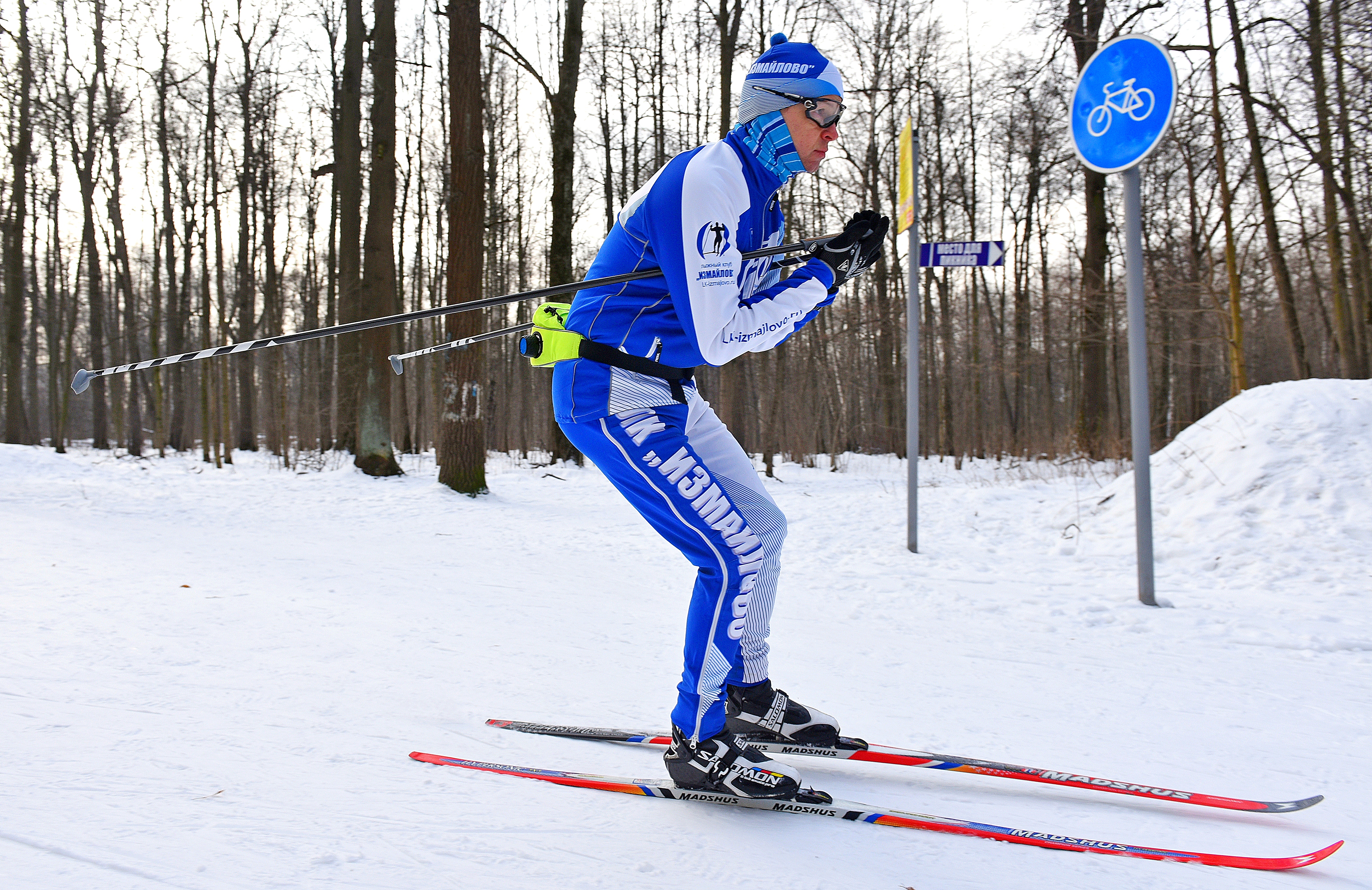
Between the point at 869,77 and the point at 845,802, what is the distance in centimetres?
2142

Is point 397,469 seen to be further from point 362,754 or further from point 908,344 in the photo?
point 362,754

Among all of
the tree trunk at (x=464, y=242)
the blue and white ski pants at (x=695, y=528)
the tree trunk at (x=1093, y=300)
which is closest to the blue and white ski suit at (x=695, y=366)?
the blue and white ski pants at (x=695, y=528)

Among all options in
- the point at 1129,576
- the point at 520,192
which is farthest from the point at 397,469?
the point at 520,192

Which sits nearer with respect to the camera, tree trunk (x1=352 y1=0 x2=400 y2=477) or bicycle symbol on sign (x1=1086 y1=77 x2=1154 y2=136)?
bicycle symbol on sign (x1=1086 y1=77 x2=1154 y2=136)

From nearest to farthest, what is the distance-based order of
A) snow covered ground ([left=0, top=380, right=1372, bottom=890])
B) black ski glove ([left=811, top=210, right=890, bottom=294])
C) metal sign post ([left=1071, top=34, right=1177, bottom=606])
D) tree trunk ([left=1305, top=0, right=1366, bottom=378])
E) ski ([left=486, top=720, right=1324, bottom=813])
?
snow covered ground ([left=0, top=380, right=1372, bottom=890]), ski ([left=486, top=720, right=1324, bottom=813]), black ski glove ([left=811, top=210, right=890, bottom=294]), metal sign post ([left=1071, top=34, right=1177, bottom=606]), tree trunk ([left=1305, top=0, right=1366, bottom=378])

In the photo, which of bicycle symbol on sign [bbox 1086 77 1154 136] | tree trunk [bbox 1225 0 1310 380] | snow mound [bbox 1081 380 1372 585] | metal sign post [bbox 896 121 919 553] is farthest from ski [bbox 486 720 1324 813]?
tree trunk [bbox 1225 0 1310 380]

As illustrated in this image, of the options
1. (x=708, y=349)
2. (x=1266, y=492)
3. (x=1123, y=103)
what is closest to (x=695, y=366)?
(x=708, y=349)

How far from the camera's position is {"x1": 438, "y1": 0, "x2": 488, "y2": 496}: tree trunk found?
10453 mm

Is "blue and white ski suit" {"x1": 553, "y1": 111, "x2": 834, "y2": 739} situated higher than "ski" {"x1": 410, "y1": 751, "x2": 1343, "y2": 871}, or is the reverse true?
"blue and white ski suit" {"x1": 553, "y1": 111, "x2": 834, "y2": 739}

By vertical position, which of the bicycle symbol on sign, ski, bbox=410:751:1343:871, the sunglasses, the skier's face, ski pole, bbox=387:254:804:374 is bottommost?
ski, bbox=410:751:1343:871

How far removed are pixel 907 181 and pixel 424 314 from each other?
5217mm

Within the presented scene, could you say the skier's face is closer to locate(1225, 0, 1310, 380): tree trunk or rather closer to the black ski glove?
the black ski glove

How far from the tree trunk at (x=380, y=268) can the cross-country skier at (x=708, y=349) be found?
10416 mm

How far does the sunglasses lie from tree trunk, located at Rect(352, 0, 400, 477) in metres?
10.5
